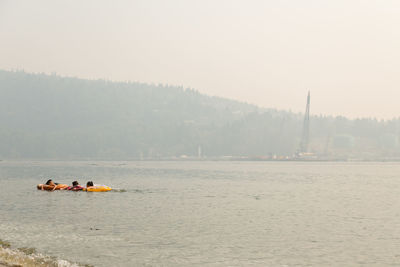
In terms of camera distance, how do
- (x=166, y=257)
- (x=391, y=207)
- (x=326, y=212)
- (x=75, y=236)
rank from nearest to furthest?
(x=166, y=257) → (x=75, y=236) → (x=326, y=212) → (x=391, y=207)

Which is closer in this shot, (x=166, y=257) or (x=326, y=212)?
(x=166, y=257)

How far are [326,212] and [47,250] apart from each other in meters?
44.4

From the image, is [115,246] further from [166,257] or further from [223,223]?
[223,223]

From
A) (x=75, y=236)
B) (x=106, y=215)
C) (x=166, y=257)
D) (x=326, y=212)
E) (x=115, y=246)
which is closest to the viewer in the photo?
(x=166, y=257)

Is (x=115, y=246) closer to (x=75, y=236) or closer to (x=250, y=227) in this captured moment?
(x=75, y=236)

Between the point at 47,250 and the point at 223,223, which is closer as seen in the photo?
the point at 47,250

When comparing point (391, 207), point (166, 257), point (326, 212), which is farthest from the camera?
point (391, 207)

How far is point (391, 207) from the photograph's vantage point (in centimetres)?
8144

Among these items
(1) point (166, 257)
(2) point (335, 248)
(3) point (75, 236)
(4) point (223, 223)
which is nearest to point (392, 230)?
(2) point (335, 248)

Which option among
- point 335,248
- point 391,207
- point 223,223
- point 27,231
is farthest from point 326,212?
point 27,231

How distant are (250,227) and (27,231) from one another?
23602 mm

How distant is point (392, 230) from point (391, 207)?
28.3 metres

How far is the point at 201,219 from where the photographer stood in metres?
62.1

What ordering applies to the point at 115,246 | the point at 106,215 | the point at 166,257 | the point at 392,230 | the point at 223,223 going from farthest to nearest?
1. the point at 106,215
2. the point at 223,223
3. the point at 392,230
4. the point at 115,246
5. the point at 166,257
